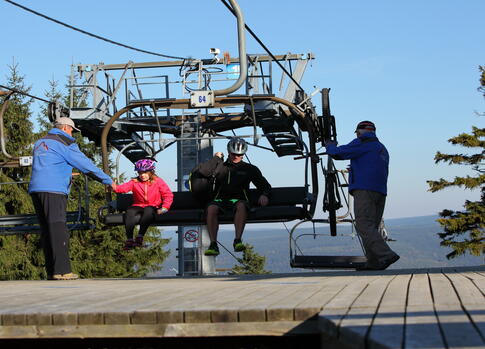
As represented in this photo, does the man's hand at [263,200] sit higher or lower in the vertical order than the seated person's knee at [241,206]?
higher

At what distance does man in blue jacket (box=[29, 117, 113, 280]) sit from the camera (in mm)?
8922

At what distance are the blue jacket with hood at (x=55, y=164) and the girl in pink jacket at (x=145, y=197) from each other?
57.3 inches

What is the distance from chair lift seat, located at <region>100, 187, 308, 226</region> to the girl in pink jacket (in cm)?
14

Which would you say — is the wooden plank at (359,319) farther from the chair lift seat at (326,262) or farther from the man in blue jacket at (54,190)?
the chair lift seat at (326,262)

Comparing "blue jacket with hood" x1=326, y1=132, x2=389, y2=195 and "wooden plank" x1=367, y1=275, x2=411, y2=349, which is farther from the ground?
"blue jacket with hood" x1=326, y1=132, x2=389, y2=195

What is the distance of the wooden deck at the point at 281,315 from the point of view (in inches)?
119

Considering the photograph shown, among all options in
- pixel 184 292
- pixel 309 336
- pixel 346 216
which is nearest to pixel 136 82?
pixel 346 216

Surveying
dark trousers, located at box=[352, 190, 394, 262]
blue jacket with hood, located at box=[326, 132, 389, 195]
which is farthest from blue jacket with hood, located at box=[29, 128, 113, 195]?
dark trousers, located at box=[352, 190, 394, 262]

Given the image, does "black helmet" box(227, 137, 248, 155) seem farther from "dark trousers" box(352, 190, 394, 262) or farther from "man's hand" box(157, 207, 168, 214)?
"dark trousers" box(352, 190, 394, 262)

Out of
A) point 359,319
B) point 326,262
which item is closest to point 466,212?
point 326,262

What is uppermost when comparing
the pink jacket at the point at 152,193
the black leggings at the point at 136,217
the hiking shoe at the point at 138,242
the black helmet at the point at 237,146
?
the black helmet at the point at 237,146

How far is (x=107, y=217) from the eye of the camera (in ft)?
35.4

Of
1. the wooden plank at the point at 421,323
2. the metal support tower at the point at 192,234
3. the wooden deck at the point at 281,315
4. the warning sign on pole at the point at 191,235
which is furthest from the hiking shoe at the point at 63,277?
the warning sign on pole at the point at 191,235

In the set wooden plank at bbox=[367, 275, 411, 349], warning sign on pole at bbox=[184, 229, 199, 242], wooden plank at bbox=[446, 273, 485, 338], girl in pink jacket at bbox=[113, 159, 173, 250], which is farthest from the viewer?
warning sign on pole at bbox=[184, 229, 199, 242]
